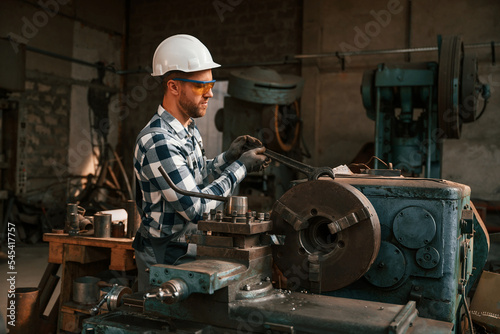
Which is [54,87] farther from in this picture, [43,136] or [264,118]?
[264,118]

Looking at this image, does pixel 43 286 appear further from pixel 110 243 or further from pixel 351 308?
pixel 351 308

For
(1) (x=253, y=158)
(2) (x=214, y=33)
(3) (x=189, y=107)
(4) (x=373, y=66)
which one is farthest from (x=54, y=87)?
(1) (x=253, y=158)

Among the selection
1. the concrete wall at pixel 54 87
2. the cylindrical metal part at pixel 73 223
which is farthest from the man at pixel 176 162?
the concrete wall at pixel 54 87

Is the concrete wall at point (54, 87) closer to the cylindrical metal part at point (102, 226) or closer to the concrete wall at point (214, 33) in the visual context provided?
the concrete wall at point (214, 33)

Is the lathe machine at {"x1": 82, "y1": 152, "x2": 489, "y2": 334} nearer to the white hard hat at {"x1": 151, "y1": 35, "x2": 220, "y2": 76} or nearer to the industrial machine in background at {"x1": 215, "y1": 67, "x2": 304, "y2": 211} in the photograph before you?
the white hard hat at {"x1": 151, "y1": 35, "x2": 220, "y2": 76}

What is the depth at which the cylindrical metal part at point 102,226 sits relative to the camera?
2.22 m

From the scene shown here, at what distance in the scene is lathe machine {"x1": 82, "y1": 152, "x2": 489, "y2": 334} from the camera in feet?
3.06

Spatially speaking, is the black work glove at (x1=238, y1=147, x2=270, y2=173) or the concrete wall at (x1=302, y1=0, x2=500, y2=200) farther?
the concrete wall at (x1=302, y1=0, x2=500, y2=200)

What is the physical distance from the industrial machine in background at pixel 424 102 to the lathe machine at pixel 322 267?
1683mm

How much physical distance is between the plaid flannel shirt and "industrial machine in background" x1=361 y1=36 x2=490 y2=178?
175 centimetres

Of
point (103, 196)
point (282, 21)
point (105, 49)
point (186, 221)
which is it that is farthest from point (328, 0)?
point (186, 221)

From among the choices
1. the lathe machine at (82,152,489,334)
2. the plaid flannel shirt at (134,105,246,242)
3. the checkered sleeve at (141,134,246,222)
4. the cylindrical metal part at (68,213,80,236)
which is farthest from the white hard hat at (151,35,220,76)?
the cylindrical metal part at (68,213,80,236)

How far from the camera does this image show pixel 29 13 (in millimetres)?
5797

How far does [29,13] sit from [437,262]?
238 inches
